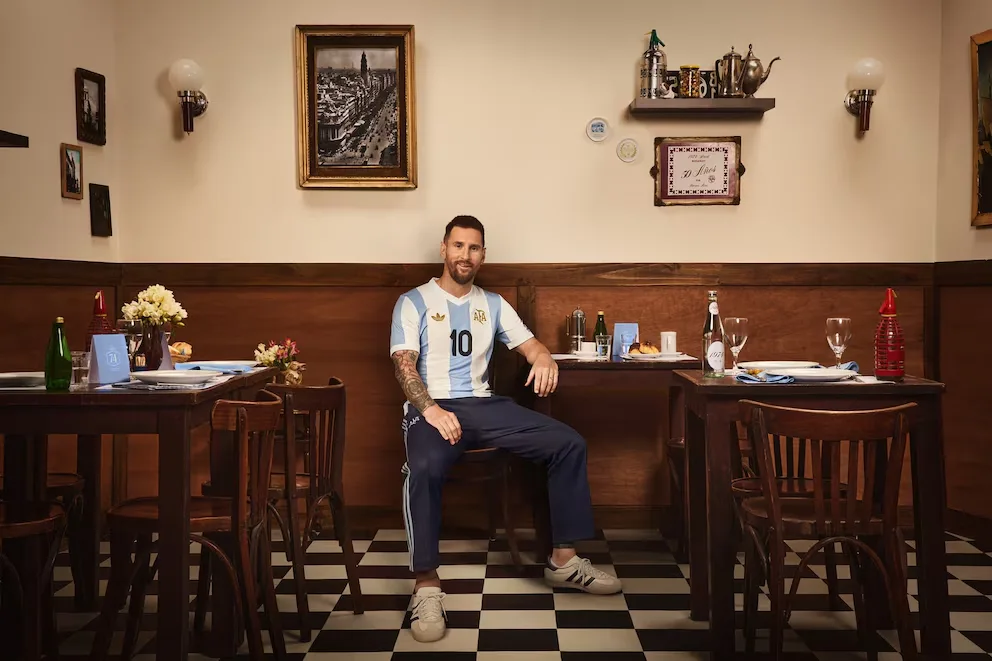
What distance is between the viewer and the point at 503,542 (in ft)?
13.5

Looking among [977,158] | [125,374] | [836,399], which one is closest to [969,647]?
[836,399]

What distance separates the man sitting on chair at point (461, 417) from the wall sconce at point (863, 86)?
6.25ft

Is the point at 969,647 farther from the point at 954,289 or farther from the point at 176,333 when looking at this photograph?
the point at 176,333

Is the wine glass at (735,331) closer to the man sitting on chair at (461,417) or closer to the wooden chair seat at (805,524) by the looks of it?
the wooden chair seat at (805,524)

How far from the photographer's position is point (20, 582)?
253cm

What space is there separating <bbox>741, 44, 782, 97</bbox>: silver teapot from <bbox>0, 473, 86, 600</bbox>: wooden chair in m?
3.24

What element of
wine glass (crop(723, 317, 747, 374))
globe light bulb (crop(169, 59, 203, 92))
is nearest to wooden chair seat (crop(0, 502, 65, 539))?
wine glass (crop(723, 317, 747, 374))

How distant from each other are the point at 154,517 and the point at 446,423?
1.16 metres

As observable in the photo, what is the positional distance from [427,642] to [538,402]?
1187mm

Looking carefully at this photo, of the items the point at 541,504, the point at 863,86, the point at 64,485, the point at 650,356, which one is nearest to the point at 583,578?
the point at 541,504

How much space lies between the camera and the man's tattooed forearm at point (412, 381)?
3.42 m

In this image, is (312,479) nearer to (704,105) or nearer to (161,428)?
(161,428)

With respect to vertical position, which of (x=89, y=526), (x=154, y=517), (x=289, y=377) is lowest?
(x=89, y=526)

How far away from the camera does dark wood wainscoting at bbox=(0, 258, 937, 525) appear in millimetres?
4309
